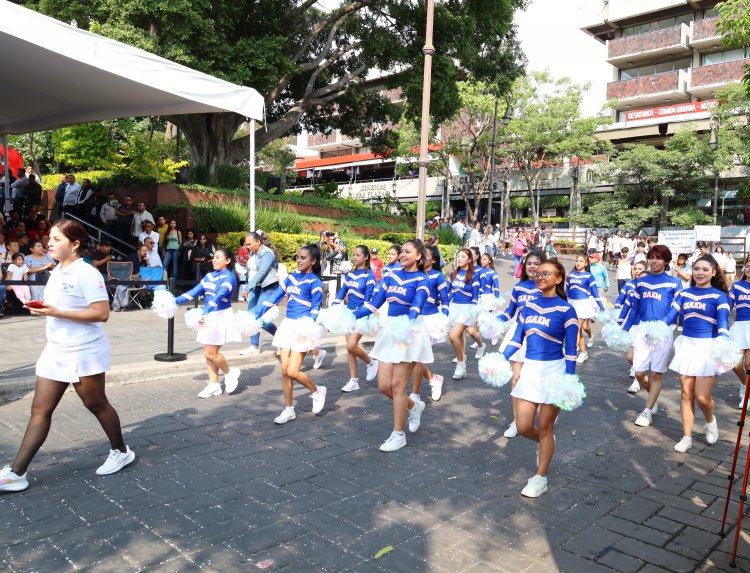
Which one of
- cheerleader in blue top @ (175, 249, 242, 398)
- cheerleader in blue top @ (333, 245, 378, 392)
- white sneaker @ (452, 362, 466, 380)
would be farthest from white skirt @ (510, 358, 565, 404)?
white sneaker @ (452, 362, 466, 380)

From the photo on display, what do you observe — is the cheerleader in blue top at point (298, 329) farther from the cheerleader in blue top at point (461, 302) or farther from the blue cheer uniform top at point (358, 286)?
the cheerleader in blue top at point (461, 302)

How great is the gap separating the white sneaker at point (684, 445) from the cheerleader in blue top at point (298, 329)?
3.57 m

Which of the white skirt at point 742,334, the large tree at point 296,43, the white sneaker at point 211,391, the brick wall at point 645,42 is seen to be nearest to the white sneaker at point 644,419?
the white skirt at point 742,334

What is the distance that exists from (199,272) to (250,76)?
6.31 meters

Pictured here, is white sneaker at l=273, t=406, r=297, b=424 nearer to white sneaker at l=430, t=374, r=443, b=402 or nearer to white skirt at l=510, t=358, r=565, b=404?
white sneaker at l=430, t=374, r=443, b=402

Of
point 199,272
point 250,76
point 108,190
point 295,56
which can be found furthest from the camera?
point 295,56

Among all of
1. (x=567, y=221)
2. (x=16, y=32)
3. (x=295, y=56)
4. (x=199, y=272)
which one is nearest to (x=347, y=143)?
(x=567, y=221)

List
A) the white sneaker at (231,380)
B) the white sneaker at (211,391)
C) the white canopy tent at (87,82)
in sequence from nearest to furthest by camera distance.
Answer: the white sneaker at (211,391) → the white sneaker at (231,380) → the white canopy tent at (87,82)

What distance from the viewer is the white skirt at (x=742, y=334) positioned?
747 centimetres

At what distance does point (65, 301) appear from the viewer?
4.50 metres

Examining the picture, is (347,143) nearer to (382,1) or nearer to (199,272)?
(382,1)

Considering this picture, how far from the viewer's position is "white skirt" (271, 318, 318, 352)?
254 inches

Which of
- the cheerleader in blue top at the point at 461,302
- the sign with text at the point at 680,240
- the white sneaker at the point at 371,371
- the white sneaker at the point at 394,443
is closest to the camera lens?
the white sneaker at the point at 394,443

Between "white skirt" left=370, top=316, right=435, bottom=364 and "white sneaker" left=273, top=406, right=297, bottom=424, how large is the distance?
3.88 feet
